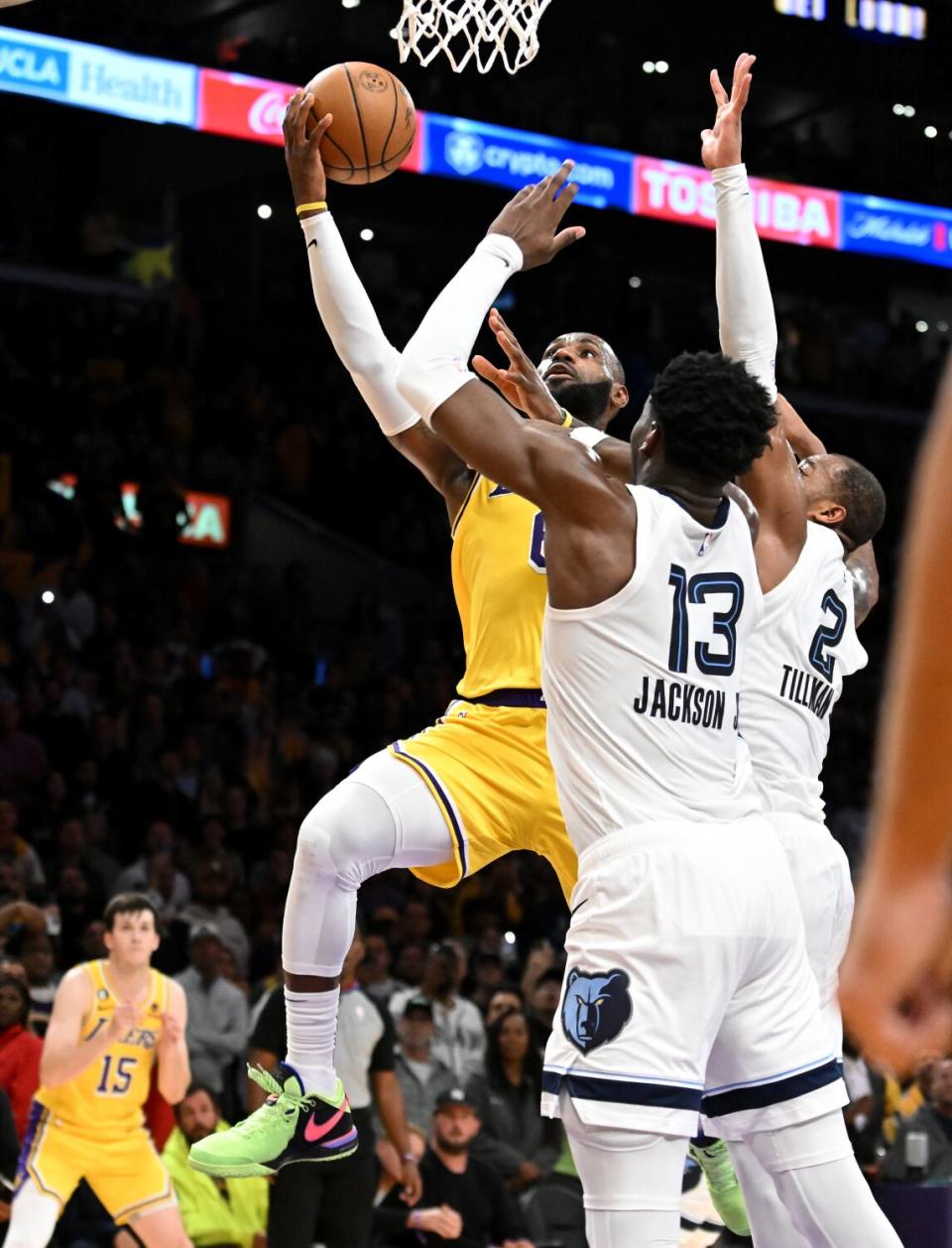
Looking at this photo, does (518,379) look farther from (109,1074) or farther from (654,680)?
(109,1074)

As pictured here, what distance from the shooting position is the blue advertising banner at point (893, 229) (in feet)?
56.6

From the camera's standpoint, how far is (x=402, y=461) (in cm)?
1961

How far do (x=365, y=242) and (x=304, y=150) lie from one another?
52.0 feet

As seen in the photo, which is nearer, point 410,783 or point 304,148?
point 410,783

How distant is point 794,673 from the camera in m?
4.99

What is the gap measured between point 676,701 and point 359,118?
2.11 metres

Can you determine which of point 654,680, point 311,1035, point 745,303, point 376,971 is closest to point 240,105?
point 376,971

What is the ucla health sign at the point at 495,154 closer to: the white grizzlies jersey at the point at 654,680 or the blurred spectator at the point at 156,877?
the blurred spectator at the point at 156,877

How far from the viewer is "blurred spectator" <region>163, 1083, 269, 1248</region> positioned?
916 cm

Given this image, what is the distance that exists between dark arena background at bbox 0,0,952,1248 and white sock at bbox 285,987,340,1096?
360 centimetres

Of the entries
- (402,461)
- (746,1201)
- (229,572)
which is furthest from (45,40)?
(746,1201)

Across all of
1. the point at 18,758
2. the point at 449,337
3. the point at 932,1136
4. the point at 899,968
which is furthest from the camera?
the point at 18,758

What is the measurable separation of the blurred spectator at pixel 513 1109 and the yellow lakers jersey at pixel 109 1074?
6.69ft

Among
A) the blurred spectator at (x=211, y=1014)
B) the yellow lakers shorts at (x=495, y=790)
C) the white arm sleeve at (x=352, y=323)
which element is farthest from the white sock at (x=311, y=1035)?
the blurred spectator at (x=211, y=1014)
